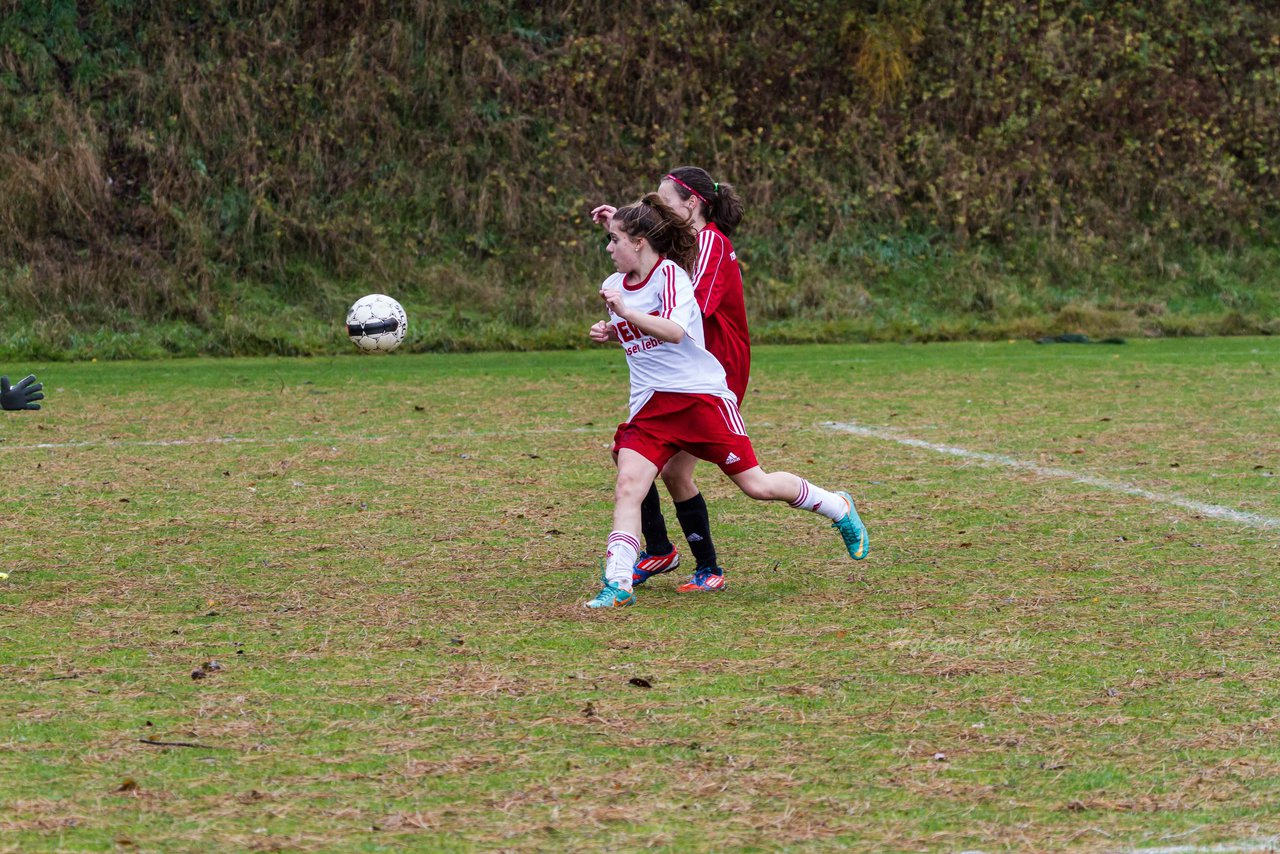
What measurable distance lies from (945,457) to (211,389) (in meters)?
7.42

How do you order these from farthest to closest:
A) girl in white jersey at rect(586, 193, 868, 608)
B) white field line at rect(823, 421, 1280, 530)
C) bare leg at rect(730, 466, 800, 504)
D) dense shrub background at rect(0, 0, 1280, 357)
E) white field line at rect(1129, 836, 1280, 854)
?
dense shrub background at rect(0, 0, 1280, 357)
white field line at rect(823, 421, 1280, 530)
bare leg at rect(730, 466, 800, 504)
girl in white jersey at rect(586, 193, 868, 608)
white field line at rect(1129, 836, 1280, 854)

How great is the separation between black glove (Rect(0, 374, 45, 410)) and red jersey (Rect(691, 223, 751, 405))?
2396 mm

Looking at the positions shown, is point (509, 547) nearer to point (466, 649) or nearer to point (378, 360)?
point (466, 649)

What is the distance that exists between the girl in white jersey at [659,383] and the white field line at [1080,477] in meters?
2.44

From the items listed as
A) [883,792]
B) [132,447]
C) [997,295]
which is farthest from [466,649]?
[997,295]

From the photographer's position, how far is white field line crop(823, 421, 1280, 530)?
7146 millimetres

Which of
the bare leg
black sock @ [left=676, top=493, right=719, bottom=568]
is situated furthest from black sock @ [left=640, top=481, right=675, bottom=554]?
the bare leg

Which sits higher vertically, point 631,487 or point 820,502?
point 631,487

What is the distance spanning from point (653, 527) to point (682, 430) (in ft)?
1.90

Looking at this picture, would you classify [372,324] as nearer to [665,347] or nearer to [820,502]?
[665,347]

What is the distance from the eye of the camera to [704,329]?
6.02m

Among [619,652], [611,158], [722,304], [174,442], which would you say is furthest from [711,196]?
[611,158]

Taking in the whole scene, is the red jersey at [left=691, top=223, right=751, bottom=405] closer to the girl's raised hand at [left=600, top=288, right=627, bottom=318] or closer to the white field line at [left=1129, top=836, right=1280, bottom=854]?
the girl's raised hand at [left=600, top=288, right=627, bottom=318]

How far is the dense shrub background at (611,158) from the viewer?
2055 cm
